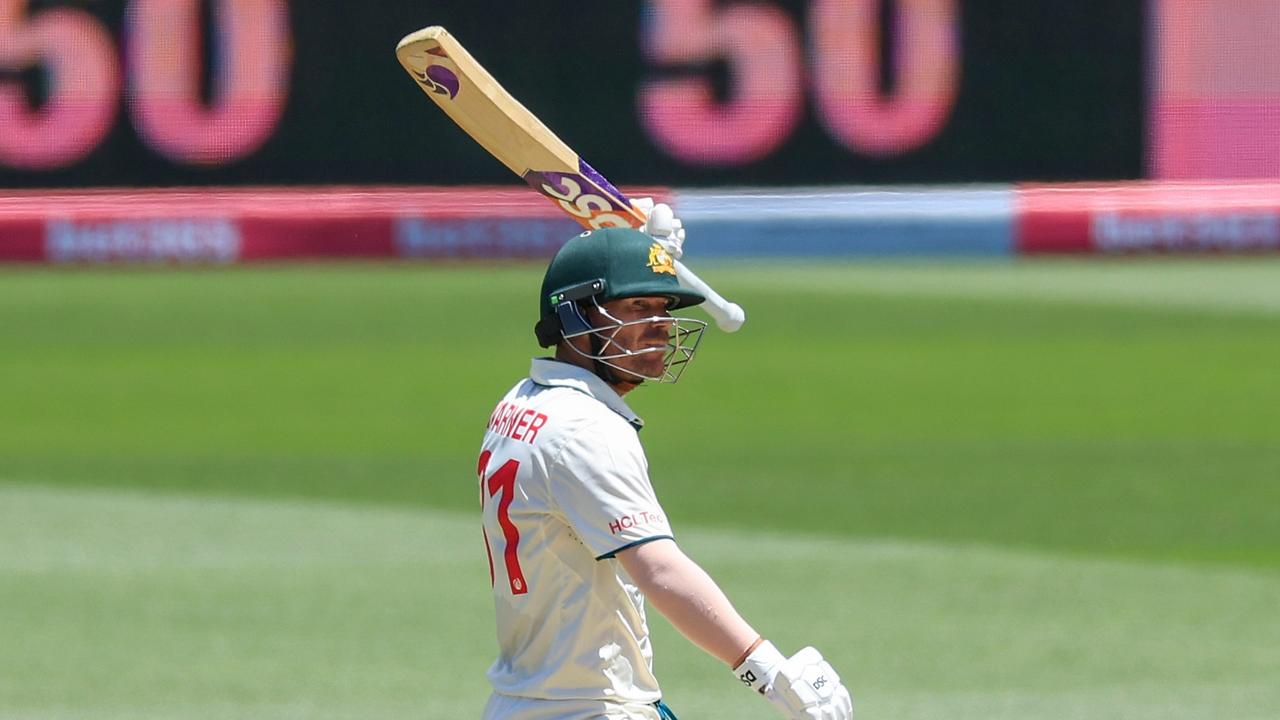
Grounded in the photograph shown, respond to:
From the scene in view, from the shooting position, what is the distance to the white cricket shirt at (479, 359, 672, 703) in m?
3.95

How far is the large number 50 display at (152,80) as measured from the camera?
14.2 m

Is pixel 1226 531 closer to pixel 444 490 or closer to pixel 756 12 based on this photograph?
pixel 444 490

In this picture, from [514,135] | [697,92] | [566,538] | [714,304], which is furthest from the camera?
[697,92]

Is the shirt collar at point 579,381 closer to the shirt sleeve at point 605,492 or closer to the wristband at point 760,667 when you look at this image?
the shirt sleeve at point 605,492

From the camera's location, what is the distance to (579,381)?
4.14 meters

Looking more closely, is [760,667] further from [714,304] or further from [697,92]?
[697,92]

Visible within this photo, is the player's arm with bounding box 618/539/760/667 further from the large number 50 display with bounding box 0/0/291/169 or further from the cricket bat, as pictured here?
the large number 50 display with bounding box 0/0/291/169

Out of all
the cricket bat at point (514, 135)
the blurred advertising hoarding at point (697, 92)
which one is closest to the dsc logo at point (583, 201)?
the cricket bat at point (514, 135)

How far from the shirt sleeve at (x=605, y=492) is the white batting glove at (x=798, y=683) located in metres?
0.30

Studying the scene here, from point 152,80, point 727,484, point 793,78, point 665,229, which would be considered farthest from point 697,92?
point 665,229

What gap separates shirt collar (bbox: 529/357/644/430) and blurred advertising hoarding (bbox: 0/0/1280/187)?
34.7 feet

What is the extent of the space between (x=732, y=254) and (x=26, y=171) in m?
5.24

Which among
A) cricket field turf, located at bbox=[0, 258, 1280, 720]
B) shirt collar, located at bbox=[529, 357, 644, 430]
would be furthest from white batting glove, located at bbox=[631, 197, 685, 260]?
cricket field turf, located at bbox=[0, 258, 1280, 720]

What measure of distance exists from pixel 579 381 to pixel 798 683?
0.74m
